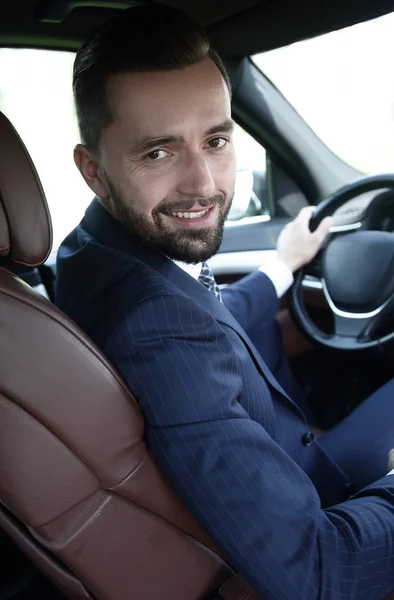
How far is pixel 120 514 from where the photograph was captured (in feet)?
3.46

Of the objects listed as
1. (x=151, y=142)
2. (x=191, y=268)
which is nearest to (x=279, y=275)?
(x=191, y=268)

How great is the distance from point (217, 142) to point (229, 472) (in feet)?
2.33

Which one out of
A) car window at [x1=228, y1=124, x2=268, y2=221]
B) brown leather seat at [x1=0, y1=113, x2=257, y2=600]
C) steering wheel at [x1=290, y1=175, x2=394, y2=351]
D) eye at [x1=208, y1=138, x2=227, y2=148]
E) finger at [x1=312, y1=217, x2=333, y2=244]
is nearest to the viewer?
brown leather seat at [x1=0, y1=113, x2=257, y2=600]

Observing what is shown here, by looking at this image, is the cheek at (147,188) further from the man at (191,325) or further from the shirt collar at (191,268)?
the shirt collar at (191,268)

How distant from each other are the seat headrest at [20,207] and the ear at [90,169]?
23cm

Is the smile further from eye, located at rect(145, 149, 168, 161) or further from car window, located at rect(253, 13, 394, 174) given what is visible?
car window, located at rect(253, 13, 394, 174)

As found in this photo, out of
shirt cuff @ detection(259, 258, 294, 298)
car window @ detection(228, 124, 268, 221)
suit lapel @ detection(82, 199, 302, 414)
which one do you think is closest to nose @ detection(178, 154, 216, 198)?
suit lapel @ detection(82, 199, 302, 414)

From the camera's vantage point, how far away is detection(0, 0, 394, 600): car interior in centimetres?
100

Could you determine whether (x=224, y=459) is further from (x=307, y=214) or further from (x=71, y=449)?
(x=307, y=214)

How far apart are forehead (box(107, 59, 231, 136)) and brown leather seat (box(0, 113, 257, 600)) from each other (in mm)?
223

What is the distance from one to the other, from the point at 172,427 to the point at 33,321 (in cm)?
28

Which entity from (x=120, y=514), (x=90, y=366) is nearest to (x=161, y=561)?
(x=120, y=514)

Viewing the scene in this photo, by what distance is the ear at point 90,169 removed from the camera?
136cm

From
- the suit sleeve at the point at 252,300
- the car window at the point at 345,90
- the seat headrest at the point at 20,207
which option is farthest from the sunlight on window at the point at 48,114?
the seat headrest at the point at 20,207
